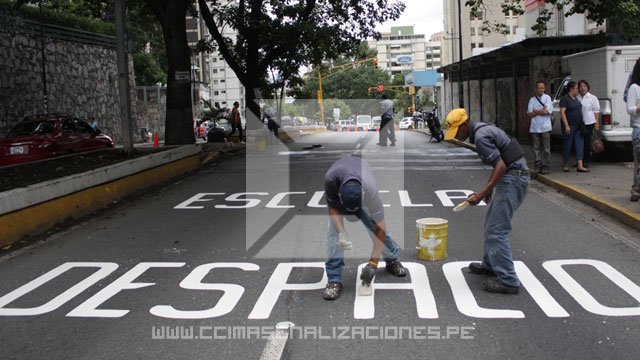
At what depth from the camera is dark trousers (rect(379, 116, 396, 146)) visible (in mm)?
19806

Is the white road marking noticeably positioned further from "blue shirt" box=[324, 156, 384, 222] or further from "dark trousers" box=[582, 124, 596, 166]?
"dark trousers" box=[582, 124, 596, 166]

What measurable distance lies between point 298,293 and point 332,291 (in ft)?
1.19

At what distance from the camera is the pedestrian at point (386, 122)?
18750mm

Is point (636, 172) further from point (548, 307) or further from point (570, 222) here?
point (548, 307)

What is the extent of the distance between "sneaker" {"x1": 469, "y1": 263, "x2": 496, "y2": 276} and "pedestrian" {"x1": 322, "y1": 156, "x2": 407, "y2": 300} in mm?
897

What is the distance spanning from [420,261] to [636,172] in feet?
13.6

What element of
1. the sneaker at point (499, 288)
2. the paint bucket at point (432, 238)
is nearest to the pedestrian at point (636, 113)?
the paint bucket at point (432, 238)

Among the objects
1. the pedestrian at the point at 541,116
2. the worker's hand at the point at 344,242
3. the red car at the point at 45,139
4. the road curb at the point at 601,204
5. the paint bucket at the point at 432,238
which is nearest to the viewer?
the worker's hand at the point at 344,242

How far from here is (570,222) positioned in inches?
325

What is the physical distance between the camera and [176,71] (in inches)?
687

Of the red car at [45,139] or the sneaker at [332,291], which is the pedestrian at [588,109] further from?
the red car at [45,139]

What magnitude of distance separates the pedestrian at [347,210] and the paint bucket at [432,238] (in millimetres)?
689

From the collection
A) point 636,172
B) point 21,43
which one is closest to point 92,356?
point 636,172

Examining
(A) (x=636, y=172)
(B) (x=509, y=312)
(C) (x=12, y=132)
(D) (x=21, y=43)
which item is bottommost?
(B) (x=509, y=312)
